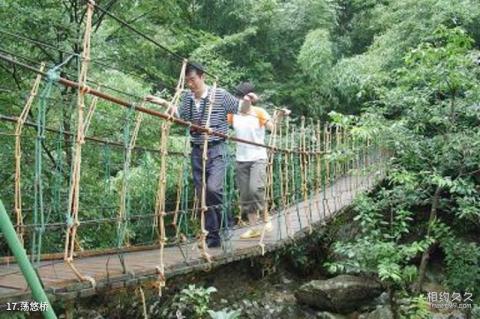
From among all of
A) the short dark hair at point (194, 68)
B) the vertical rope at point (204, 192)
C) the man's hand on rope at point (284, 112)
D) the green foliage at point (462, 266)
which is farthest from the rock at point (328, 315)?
the short dark hair at point (194, 68)

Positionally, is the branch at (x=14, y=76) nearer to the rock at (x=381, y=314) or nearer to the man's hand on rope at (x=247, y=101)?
the man's hand on rope at (x=247, y=101)

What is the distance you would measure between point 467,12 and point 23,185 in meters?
4.37

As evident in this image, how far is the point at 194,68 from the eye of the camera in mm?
2426

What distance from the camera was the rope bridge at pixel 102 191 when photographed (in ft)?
5.50

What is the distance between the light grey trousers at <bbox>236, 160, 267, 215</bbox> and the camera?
2986 millimetres

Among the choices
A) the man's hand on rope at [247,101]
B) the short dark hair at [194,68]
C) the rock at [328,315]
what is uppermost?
the short dark hair at [194,68]

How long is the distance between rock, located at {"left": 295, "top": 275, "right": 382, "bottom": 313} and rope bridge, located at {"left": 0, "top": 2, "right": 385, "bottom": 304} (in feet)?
1.52

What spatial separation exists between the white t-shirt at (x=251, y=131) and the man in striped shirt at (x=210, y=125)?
45 centimetres

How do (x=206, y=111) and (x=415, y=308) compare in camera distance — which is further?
(x=415, y=308)

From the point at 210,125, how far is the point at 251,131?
541mm

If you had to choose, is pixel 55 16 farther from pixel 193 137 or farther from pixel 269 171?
pixel 269 171

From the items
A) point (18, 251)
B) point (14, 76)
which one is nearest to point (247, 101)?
point (14, 76)

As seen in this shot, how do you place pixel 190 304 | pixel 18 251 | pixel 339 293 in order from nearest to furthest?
1. pixel 18 251
2. pixel 190 304
3. pixel 339 293

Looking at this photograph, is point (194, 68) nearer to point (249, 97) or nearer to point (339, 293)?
point (249, 97)
